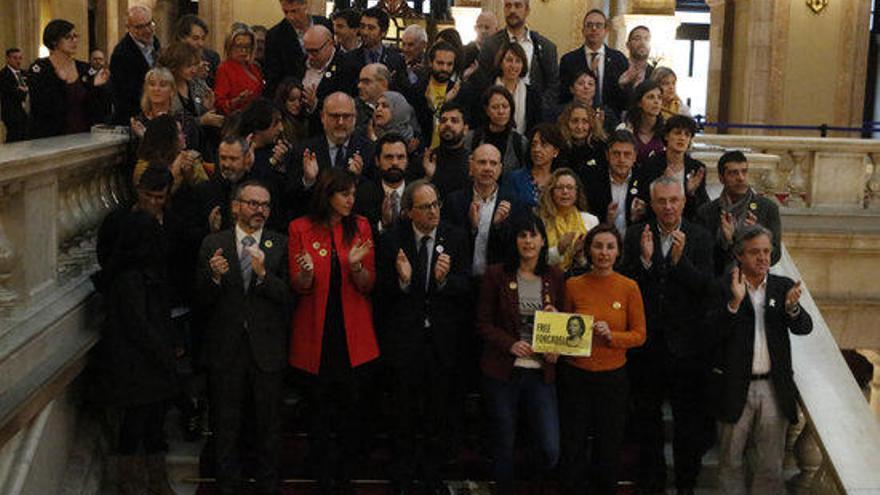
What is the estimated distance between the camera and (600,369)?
645 cm

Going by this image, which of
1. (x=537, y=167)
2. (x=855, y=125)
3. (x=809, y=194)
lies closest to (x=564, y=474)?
(x=537, y=167)

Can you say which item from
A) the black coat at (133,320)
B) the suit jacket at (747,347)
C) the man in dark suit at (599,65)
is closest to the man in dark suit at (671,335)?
the suit jacket at (747,347)

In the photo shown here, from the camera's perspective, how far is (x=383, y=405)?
289 inches

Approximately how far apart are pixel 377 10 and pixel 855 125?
16.2 m

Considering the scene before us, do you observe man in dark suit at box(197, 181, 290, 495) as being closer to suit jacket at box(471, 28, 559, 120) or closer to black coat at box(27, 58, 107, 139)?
→ black coat at box(27, 58, 107, 139)

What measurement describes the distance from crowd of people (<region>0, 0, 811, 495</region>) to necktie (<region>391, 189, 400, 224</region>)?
3 centimetres

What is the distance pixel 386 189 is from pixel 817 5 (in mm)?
18222

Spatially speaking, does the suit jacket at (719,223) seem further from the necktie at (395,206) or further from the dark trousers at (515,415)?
the necktie at (395,206)

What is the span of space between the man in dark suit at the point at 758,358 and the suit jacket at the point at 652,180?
0.97 metres

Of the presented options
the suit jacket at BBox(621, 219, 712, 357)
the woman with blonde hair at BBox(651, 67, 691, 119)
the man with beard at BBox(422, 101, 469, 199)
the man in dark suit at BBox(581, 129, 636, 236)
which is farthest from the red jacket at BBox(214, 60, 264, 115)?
the suit jacket at BBox(621, 219, 712, 357)

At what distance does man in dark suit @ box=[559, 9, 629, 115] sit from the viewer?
9516 mm

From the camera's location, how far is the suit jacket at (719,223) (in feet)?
24.7

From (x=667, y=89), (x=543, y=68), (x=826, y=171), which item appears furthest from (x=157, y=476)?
(x=826, y=171)

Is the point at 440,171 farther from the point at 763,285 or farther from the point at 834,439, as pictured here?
the point at 834,439
